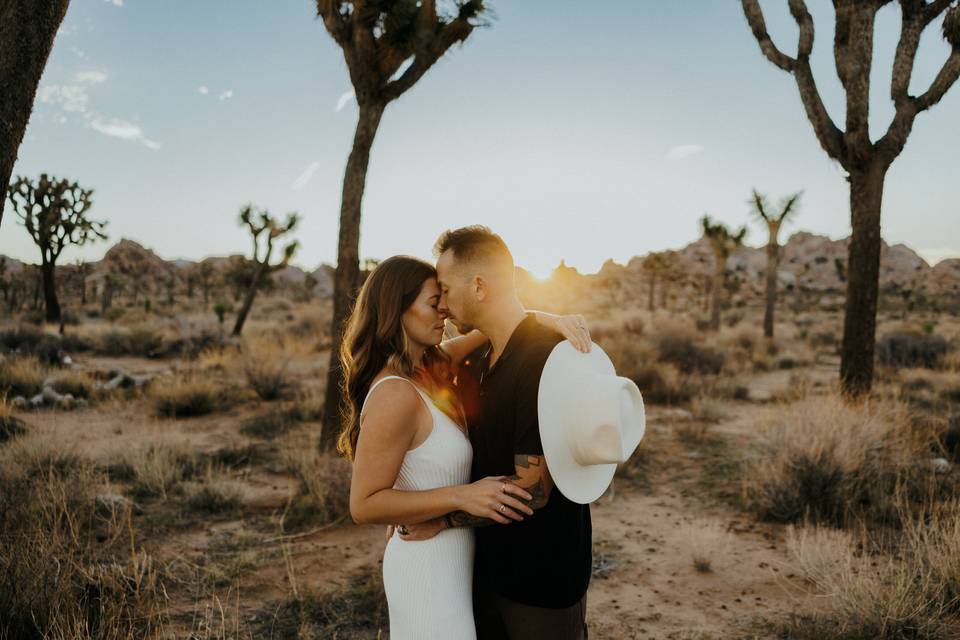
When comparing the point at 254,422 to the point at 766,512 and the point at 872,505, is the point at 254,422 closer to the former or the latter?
the point at 766,512

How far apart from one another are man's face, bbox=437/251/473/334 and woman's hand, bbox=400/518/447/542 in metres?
0.74

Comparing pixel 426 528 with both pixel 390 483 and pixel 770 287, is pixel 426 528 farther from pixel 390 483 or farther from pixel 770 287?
pixel 770 287

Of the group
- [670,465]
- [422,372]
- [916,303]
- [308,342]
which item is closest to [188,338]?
[308,342]

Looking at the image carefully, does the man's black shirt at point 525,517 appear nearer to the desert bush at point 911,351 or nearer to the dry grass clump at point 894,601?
the dry grass clump at point 894,601

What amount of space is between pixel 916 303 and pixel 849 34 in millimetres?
56502

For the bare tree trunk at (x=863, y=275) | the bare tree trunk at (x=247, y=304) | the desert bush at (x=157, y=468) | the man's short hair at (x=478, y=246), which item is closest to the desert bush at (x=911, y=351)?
the bare tree trunk at (x=863, y=275)

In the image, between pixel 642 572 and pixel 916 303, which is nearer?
pixel 642 572

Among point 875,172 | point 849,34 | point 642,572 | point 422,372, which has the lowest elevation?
point 642,572

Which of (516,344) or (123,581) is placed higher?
(516,344)

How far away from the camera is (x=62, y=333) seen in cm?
1920

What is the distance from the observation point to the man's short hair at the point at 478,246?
2.19 meters

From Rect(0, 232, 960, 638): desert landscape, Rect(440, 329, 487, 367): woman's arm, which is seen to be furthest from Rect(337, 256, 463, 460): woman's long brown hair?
Rect(0, 232, 960, 638): desert landscape

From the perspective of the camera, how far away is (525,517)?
205 centimetres

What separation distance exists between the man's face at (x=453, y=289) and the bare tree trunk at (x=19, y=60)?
8.62 feet
